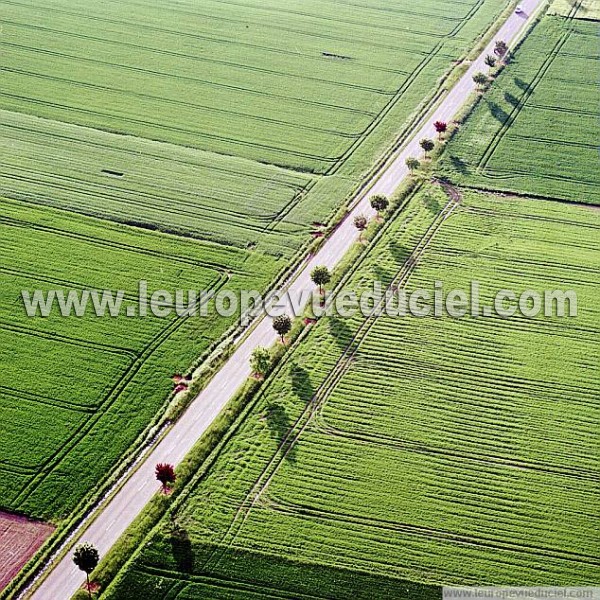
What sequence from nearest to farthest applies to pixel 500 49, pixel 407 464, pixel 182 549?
pixel 182 549
pixel 407 464
pixel 500 49

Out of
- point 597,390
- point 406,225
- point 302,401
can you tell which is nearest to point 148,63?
point 406,225

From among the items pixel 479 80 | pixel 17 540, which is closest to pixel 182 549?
pixel 17 540

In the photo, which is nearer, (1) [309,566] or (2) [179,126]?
(1) [309,566]

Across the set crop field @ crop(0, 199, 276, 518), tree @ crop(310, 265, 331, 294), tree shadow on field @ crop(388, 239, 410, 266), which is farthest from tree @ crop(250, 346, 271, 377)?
tree shadow on field @ crop(388, 239, 410, 266)

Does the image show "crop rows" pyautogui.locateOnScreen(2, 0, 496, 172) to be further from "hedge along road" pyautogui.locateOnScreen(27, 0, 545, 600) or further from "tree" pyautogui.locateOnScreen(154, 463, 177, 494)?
"tree" pyautogui.locateOnScreen(154, 463, 177, 494)

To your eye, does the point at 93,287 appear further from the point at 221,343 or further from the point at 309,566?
the point at 309,566

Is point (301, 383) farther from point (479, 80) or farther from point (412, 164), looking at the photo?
point (479, 80)
